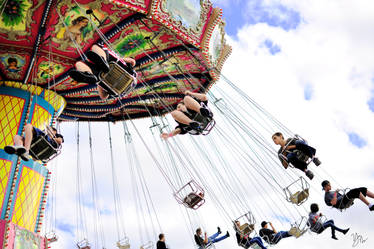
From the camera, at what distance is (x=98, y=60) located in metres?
5.49

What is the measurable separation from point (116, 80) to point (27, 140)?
162 cm

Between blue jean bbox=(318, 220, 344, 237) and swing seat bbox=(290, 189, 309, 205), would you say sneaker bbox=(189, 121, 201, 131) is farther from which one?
blue jean bbox=(318, 220, 344, 237)

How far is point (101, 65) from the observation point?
18.3 feet

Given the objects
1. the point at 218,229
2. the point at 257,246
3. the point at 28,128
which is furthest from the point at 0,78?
the point at 257,246

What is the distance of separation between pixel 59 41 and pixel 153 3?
2.34 meters

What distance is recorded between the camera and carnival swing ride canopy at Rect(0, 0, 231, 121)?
302 inches

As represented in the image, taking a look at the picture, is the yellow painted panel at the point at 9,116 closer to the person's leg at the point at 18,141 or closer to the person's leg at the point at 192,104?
the person's leg at the point at 18,141

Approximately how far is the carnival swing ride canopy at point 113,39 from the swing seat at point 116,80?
3.04 ft

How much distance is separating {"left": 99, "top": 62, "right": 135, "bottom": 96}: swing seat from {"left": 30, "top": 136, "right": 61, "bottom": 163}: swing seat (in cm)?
134

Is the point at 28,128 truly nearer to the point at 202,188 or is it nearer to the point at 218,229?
the point at 202,188

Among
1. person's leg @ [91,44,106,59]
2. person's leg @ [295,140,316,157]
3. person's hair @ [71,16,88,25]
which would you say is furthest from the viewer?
person's hair @ [71,16,88,25]

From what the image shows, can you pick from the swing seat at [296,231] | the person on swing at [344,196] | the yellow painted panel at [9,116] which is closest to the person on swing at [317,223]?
the swing seat at [296,231]

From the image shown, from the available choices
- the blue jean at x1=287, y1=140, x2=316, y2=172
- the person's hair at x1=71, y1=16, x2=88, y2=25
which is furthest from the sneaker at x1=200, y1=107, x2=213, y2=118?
the person's hair at x1=71, y1=16, x2=88, y2=25

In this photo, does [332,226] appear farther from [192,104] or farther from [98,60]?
[98,60]
